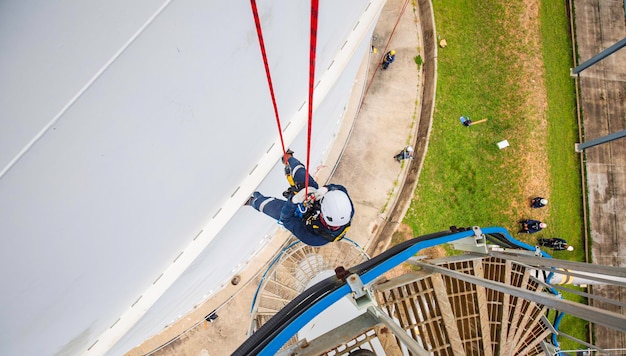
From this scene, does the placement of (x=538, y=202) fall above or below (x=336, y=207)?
above

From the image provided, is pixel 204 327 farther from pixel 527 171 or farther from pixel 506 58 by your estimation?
pixel 506 58

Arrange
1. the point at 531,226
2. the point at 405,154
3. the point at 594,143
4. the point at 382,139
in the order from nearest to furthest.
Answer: the point at 405,154 → the point at 382,139 → the point at 531,226 → the point at 594,143

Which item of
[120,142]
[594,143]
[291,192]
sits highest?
[594,143]

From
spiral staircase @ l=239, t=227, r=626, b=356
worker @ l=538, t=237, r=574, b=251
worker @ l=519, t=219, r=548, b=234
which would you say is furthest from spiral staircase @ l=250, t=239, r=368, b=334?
worker @ l=538, t=237, r=574, b=251

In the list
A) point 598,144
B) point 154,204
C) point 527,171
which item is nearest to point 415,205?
point 527,171

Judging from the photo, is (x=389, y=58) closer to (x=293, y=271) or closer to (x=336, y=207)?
(x=293, y=271)

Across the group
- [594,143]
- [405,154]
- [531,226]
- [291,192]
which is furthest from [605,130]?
[291,192]
